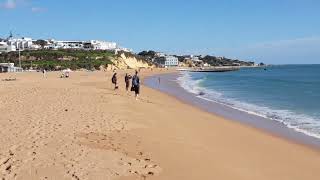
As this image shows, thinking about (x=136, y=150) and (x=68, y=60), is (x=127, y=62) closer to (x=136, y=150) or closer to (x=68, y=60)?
(x=68, y=60)

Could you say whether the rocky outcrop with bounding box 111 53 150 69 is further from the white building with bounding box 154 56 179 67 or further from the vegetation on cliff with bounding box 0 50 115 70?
the white building with bounding box 154 56 179 67

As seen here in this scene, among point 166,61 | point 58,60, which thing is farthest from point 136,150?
point 166,61

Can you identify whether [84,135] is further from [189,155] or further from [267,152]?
[267,152]

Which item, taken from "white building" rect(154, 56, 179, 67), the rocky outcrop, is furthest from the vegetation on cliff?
"white building" rect(154, 56, 179, 67)

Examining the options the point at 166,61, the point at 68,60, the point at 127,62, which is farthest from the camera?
the point at 166,61

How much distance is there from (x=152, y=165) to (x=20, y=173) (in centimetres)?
231

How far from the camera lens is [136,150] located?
31.7 feet

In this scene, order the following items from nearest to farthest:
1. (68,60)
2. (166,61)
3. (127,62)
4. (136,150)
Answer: (136,150) → (68,60) → (127,62) → (166,61)

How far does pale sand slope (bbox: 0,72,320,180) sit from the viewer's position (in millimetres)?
7902

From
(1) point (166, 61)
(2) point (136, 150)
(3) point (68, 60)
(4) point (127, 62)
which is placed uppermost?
(2) point (136, 150)

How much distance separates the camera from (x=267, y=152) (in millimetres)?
11172

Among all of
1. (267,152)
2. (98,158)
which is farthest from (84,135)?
(267,152)

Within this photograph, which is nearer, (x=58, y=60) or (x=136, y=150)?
(x=136, y=150)

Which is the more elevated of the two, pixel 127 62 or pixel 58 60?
pixel 58 60
